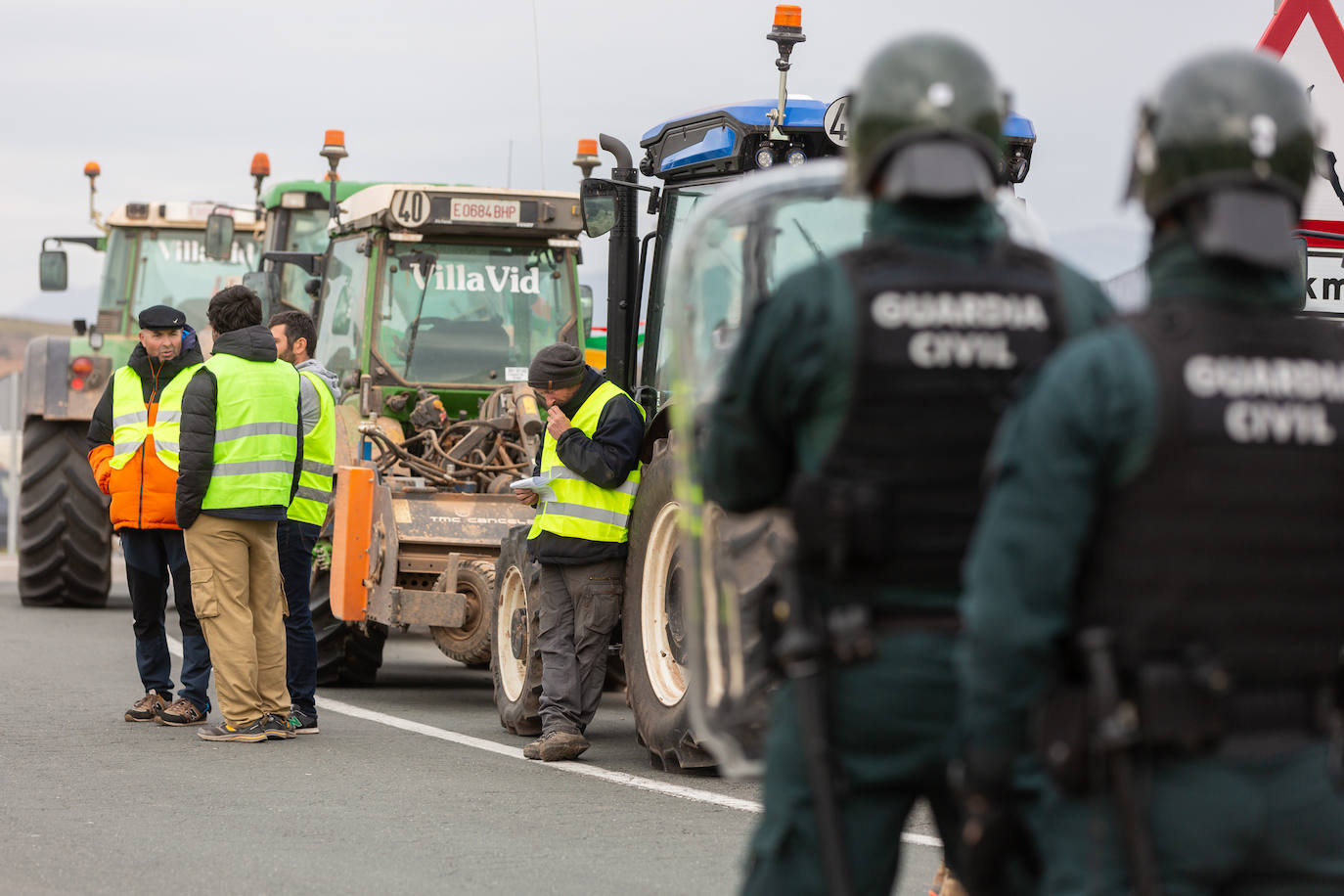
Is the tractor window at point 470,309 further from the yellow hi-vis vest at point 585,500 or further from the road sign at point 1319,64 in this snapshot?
the road sign at point 1319,64

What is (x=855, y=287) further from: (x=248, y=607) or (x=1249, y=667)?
(x=248, y=607)

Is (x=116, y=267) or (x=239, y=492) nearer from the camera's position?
(x=239, y=492)

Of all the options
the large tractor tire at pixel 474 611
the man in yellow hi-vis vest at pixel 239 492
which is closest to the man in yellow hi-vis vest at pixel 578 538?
the man in yellow hi-vis vest at pixel 239 492

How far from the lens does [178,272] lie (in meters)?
17.1

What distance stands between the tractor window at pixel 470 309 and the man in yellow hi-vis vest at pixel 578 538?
134 inches

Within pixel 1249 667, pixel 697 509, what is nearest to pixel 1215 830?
pixel 1249 667

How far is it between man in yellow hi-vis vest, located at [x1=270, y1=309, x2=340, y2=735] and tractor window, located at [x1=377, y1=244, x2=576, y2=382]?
7.76 feet

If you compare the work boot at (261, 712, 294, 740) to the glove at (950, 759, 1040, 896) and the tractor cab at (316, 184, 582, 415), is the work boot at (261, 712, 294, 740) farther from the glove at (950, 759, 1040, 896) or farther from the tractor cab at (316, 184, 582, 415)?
the glove at (950, 759, 1040, 896)

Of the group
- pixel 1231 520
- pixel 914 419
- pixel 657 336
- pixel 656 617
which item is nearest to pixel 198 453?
pixel 656 617

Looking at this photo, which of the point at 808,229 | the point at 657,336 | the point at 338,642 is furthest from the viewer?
the point at 338,642

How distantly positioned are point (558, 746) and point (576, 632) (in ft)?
1.73

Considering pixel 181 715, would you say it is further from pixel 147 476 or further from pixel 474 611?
pixel 474 611

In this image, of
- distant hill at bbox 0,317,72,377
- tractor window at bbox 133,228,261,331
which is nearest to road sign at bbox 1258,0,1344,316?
tractor window at bbox 133,228,261,331

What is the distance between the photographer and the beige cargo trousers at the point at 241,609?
332 inches
